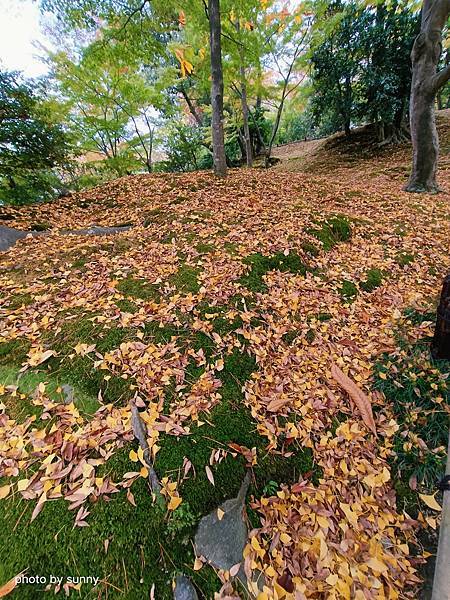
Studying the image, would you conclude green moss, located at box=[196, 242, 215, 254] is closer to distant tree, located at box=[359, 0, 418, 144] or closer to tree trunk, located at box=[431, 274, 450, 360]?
tree trunk, located at box=[431, 274, 450, 360]

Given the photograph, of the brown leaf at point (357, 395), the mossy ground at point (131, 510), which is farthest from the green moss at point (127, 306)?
the brown leaf at point (357, 395)

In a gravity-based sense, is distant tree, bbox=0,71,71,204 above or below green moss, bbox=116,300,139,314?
above

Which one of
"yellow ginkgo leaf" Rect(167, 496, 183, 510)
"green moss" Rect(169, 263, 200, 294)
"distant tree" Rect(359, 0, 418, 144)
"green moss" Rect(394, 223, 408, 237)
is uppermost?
"distant tree" Rect(359, 0, 418, 144)

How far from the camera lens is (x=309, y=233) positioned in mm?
4078

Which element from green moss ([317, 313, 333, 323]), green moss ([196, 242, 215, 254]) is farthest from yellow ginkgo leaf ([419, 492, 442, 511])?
green moss ([196, 242, 215, 254])

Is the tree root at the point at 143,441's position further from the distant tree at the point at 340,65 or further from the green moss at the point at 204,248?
the distant tree at the point at 340,65

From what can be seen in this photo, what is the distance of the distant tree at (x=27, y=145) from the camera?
489cm

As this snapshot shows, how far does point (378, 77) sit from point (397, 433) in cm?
1160

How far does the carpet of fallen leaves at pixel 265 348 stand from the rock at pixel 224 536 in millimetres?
70

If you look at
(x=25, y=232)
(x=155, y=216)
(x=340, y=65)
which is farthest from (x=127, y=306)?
(x=340, y=65)

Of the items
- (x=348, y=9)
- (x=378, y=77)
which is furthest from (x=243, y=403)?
(x=348, y=9)

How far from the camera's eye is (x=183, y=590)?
138 cm

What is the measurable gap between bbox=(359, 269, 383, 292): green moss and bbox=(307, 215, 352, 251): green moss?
709mm

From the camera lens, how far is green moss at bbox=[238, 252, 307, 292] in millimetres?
3197
